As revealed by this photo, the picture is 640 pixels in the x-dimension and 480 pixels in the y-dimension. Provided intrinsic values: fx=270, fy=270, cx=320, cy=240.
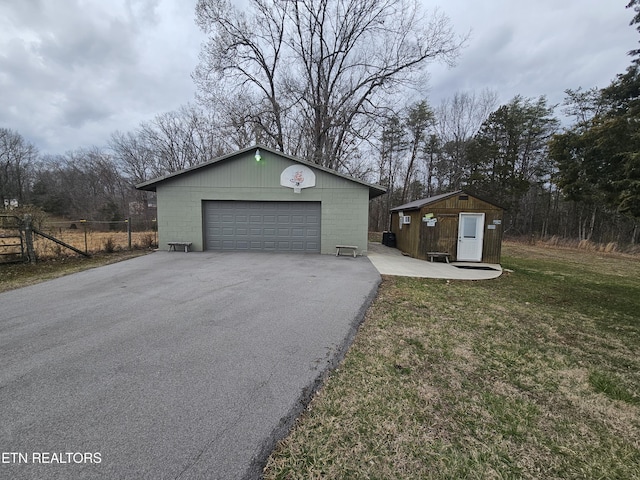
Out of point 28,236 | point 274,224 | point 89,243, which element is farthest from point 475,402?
point 89,243

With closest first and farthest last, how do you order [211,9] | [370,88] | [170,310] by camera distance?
1. [170,310]
2. [211,9]
3. [370,88]

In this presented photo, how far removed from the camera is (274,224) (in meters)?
10.8

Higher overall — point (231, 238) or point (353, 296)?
point (231, 238)

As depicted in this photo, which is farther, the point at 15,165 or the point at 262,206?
the point at 15,165

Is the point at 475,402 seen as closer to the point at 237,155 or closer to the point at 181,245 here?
the point at 237,155

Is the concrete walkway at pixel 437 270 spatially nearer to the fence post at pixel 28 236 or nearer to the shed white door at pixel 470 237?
the shed white door at pixel 470 237

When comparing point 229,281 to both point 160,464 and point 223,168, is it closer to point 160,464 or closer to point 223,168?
point 160,464

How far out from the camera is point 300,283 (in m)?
6.17

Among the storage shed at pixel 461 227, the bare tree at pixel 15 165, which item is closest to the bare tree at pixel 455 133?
the storage shed at pixel 461 227

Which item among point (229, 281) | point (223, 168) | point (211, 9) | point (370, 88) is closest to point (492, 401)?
point (229, 281)

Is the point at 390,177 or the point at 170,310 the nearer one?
the point at 170,310

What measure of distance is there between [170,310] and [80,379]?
1.84 meters

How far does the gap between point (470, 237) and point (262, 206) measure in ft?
26.6

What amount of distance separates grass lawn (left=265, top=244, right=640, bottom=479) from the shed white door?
217 inches
